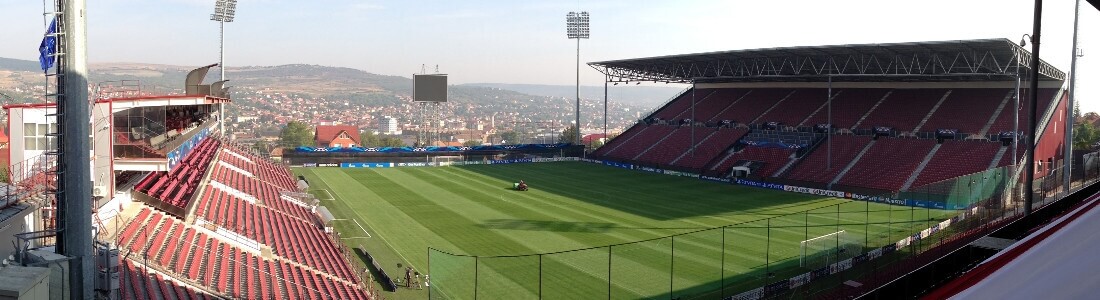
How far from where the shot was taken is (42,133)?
1727cm

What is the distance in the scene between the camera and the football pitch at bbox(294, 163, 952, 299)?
22422 millimetres

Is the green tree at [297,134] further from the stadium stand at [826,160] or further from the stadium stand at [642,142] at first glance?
the stadium stand at [826,160]

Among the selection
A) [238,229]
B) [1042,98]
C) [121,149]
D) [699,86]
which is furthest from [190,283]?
[699,86]

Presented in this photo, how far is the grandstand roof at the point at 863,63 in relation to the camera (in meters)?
41.9

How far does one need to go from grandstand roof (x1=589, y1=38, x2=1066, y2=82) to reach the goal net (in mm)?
17627

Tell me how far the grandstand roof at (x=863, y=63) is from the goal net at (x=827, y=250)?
694 inches

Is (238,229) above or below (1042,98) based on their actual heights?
below

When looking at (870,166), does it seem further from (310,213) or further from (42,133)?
(42,133)

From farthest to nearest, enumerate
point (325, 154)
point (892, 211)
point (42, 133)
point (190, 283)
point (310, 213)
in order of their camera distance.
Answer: point (325, 154) → point (310, 213) → point (892, 211) → point (42, 133) → point (190, 283)

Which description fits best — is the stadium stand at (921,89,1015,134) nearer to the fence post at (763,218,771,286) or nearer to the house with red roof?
the fence post at (763,218,771,286)

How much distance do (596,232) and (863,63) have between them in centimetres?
2869

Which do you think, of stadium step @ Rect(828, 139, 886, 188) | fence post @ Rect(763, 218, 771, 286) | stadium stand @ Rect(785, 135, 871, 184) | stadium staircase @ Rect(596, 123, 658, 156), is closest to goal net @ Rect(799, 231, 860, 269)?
fence post @ Rect(763, 218, 771, 286)

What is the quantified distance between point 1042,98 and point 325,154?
5561cm

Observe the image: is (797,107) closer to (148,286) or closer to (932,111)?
(932,111)
